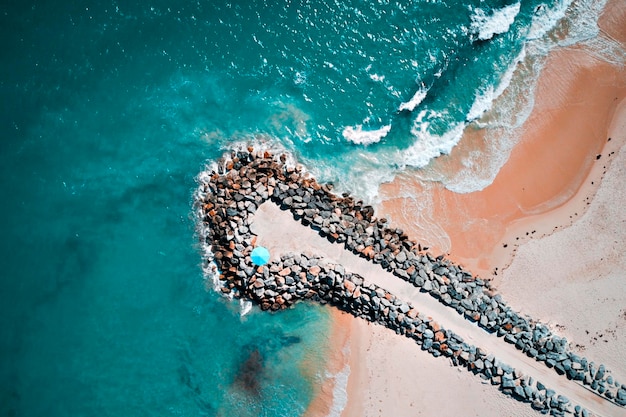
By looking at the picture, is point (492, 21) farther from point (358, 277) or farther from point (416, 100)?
point (358, 277)

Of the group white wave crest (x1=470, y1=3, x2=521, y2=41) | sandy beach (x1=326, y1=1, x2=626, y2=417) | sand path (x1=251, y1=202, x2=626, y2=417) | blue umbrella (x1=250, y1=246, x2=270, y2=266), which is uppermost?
white wave crest (x1=470, y1=3, x2=521, y2=41)

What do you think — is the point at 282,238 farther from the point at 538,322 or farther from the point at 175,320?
the point at 538,322

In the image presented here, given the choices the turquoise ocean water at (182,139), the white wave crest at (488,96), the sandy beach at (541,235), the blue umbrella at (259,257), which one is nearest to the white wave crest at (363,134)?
the turquoise ocean water at (182,139)

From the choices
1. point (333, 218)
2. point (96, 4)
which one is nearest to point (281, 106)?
point (333, 218)

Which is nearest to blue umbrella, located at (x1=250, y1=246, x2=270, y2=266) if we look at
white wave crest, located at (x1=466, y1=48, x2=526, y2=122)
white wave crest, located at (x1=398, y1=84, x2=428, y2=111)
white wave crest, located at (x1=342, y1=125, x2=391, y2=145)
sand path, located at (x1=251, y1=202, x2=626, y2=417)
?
sand path, located at (x1=251, y1=202, x2=626, y2=417)

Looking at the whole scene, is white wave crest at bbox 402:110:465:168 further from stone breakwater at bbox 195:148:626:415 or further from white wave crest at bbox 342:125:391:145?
stone breakwater at bbox 195:148:626:415

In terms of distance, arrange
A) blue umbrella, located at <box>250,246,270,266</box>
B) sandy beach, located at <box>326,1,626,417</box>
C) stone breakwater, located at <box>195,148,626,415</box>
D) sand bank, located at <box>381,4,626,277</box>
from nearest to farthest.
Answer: sandy beach, located at <box>326,1,626,417</box>
stone breakwater, located at <box>195,148,626,415</box>
blue umbrella, located at <box>250,246,270,266</box>
sand bank, located at <box>381,4,626,277</box>

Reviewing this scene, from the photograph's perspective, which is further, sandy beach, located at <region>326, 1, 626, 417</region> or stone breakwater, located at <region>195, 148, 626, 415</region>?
stone breakwater, located at <region>195, 148, 626, 415</region>
